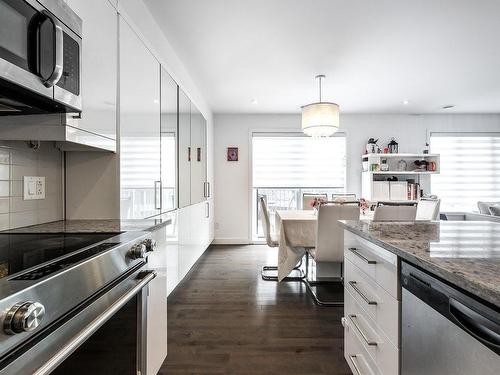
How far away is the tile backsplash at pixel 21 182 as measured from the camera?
4.43 ft

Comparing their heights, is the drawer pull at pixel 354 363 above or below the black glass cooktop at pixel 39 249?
below

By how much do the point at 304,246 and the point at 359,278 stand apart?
1555mm

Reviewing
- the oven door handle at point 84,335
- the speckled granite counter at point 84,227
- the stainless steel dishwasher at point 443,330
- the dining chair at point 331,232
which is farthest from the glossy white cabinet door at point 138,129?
the stainless steel dishwasher at point 443,330

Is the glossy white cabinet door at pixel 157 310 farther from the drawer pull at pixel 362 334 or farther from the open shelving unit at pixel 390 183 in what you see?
the open shelving unit at pixel 390 183

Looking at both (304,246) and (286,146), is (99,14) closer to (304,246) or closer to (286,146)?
(304,246)

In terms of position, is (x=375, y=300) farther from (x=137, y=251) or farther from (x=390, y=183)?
(x=390, y=183)

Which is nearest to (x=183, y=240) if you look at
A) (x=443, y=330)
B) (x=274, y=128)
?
(x=443, y=330)

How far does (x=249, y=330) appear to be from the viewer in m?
2.23

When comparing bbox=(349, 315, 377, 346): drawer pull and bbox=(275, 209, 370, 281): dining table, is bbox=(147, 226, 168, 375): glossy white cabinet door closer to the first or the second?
bbox=(349, 315, 377, 346): drawer pull

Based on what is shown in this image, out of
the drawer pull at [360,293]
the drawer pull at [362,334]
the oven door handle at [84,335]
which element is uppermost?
the oven door handle at [84,335]

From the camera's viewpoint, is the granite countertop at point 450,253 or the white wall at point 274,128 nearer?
the granite countertop at point 450,253

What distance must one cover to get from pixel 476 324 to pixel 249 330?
181 cm

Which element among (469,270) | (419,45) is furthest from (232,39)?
(469,270)

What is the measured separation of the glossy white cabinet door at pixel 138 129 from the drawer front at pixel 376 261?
131 centimetres
